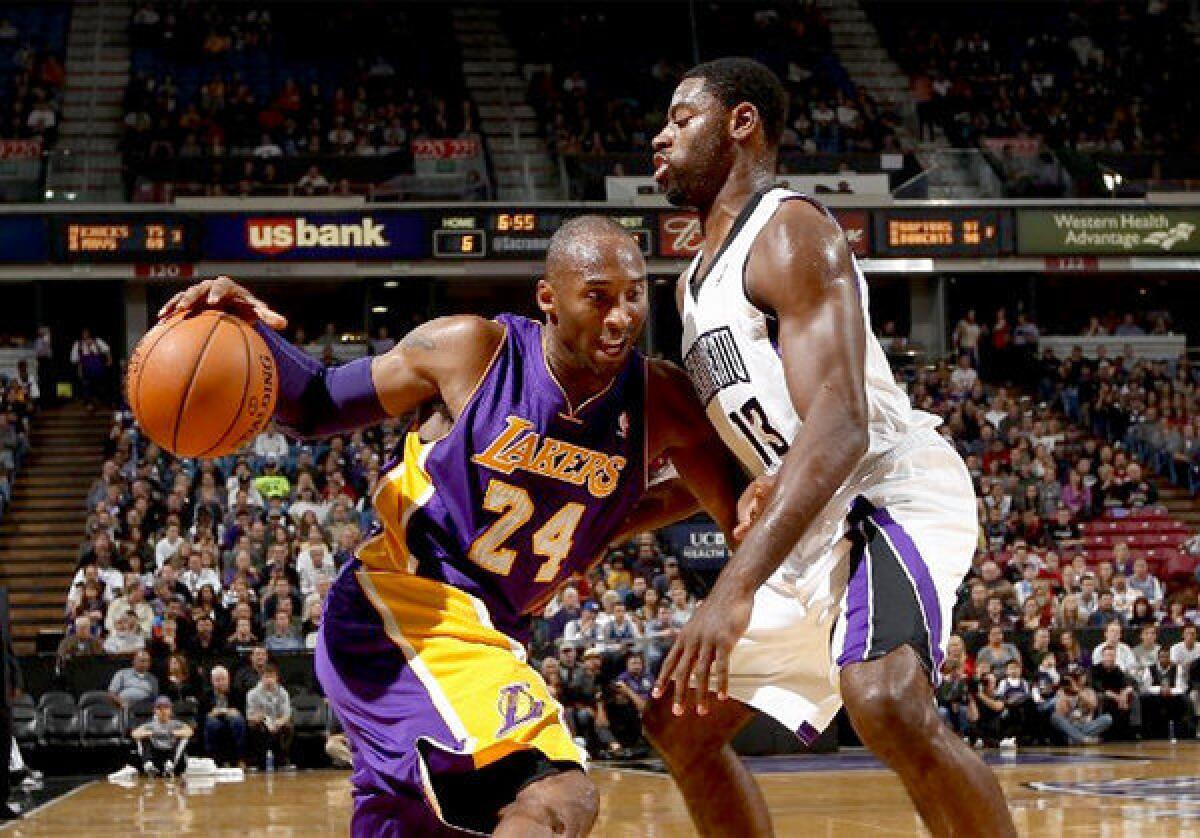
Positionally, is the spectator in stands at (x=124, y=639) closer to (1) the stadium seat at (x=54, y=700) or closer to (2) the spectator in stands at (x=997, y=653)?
(1) the stadium seat at (x=54, y=700)

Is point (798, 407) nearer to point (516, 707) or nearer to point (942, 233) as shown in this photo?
point (516, 707)

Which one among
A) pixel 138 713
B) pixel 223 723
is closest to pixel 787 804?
pixel 223 723

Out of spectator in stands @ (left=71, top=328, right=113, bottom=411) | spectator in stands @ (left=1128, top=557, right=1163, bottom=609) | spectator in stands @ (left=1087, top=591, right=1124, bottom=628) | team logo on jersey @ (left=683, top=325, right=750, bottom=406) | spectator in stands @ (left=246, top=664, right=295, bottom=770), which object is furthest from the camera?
spectator in stands @ (left=71, top=328, right=113, bottom=411)

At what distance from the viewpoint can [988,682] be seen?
14453 mm

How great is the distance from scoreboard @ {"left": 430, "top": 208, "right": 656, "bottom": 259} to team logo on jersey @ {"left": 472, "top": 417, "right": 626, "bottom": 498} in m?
17.6

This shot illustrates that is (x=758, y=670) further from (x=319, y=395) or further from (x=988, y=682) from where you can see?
(x=988, y=682)

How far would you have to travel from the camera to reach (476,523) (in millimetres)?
3785

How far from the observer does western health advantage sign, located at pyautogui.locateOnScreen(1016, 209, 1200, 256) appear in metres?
22.7

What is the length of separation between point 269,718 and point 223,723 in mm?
351

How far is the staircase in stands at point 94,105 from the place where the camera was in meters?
21.3

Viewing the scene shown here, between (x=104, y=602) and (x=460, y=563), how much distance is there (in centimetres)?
1142

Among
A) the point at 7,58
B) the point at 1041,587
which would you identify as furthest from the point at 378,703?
the point at 7,58

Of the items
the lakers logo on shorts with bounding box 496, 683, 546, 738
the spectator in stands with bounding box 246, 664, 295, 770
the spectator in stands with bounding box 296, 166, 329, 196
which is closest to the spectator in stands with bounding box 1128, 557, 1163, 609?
the spectator in stands with bounding box 246, 664, 295, 770

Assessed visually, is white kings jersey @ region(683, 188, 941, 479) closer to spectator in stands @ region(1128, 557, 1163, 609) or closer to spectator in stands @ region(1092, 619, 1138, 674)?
spectator in stands @ region(1092, 619, 1138, 674)
